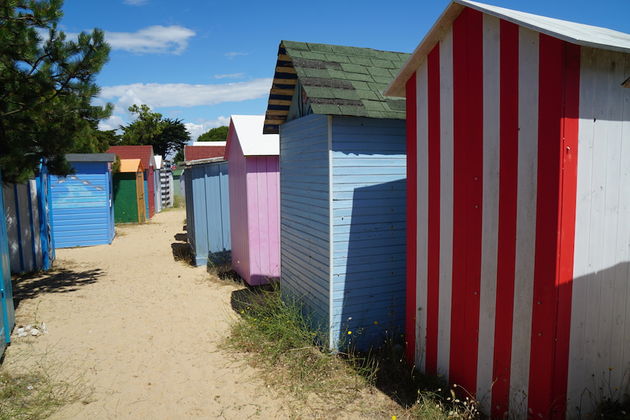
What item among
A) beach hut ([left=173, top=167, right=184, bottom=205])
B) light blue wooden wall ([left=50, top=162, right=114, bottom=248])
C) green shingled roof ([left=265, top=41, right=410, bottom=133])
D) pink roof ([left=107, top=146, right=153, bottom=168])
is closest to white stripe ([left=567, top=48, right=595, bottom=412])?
green shingled roof ([left=265, top=41, right=410, bottom=133])

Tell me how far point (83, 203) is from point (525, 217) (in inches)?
513

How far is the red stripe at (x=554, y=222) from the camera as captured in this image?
110 inches

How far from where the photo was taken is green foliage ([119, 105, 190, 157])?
4285 cm

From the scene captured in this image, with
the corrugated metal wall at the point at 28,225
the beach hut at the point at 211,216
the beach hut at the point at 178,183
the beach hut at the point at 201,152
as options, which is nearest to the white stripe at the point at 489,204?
the beach hut at the point at 211,216

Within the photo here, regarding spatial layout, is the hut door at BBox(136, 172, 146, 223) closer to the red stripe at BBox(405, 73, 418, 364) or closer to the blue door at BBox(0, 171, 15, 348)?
the blue door at BBox(0, 171, 15, 348)

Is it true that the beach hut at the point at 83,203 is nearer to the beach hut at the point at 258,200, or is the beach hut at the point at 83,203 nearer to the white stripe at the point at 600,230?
the beach hut at the point at 258,200

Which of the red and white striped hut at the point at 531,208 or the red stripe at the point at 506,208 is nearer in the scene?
the red and white striped hut at the point at 531,208

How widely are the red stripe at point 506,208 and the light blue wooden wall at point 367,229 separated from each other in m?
1.86

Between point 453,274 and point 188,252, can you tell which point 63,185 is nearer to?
point 188,252

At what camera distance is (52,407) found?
3.99 metres

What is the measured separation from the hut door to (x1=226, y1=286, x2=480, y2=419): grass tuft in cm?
1344

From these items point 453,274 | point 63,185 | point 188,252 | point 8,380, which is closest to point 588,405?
point 453,274

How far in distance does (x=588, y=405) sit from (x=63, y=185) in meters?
13.6

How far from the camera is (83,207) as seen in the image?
13031 millimetres
